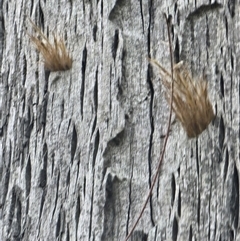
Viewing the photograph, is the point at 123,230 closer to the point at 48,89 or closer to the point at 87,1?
the point at 48,89

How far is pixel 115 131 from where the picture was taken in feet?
7.23

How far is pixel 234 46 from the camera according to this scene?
7.00ft

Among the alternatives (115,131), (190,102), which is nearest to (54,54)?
(115,131)

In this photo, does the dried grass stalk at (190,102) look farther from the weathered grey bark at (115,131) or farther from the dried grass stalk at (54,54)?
the dried grass stalk at (54,54)

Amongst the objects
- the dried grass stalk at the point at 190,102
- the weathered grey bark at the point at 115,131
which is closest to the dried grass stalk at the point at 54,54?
the weathered grey bark at the point at 115,131

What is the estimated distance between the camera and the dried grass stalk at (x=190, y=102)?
2.07 metres

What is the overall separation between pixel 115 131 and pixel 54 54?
0.85 ft

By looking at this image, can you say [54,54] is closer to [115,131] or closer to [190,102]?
[115,131]

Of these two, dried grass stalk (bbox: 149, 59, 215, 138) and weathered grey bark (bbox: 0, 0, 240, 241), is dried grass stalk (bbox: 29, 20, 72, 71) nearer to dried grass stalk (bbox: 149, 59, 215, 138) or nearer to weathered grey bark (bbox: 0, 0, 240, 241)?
weathered grey bark (bbox: 0, 0, 240, 241)

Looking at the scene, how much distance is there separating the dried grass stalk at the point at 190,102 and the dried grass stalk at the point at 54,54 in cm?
29

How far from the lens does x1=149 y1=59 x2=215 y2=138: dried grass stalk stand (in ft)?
6.78

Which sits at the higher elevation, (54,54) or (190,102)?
(54,54)

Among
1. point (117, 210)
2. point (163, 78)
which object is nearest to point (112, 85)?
point (163, 78)

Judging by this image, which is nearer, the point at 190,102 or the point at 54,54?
the point at 190,102
